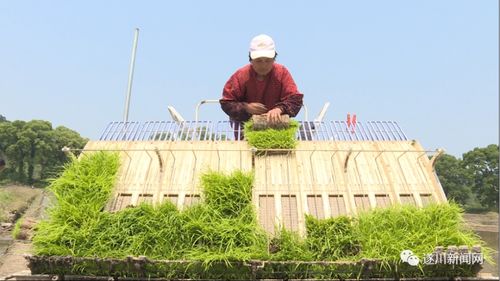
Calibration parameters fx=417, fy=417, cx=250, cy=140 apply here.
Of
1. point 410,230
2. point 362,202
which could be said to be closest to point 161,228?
point 362,202

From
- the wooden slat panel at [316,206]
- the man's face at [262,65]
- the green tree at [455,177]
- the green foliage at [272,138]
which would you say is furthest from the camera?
the green tree at [455,177]

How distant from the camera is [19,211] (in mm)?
37750

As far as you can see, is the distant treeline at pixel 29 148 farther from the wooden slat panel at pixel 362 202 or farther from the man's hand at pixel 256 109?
the wooden slat panel at pixel 362 202

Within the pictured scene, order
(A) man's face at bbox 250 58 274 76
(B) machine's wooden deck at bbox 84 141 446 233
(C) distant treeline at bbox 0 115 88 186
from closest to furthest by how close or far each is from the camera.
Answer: (B) machine's wooden deck at bbox 84 141 446 233 < (A) man's face at bbox 250 58 274 76 < (C) distant treeline at bbox 0 115 88 186

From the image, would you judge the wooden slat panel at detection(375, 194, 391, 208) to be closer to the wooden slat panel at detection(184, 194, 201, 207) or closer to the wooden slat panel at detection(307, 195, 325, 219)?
the wooden slat panel at detection(307, 195, 325, 219)

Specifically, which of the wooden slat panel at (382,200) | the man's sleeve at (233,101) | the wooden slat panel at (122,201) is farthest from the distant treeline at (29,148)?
the wooden slat panel at (382,200)

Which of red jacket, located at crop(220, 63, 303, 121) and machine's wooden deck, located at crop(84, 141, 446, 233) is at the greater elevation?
red jacket, located at crop(220, 63, 303, 121)

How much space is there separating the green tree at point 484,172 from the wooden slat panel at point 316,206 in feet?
175

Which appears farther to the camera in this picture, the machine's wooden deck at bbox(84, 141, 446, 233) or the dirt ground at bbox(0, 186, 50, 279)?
the dirt ground at bbox(0, 186, 50, 279)

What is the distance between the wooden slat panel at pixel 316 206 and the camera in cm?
460

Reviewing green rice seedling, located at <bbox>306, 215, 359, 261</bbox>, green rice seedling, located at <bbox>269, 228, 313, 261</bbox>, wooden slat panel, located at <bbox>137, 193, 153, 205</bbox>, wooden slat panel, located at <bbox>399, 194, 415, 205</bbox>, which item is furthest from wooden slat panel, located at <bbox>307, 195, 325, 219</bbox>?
wooden slat panel, located at <bbox>137, 193, 153, 205</bbox>

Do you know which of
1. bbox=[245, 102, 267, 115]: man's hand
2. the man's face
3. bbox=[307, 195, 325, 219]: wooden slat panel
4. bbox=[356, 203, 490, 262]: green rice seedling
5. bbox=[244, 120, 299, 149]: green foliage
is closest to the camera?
bbox=[356, 203, 490, 262]: green rice seedling

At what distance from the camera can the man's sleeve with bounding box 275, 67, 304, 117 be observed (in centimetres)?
645

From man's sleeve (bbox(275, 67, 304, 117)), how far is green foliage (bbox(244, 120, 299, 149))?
95 centimetres
